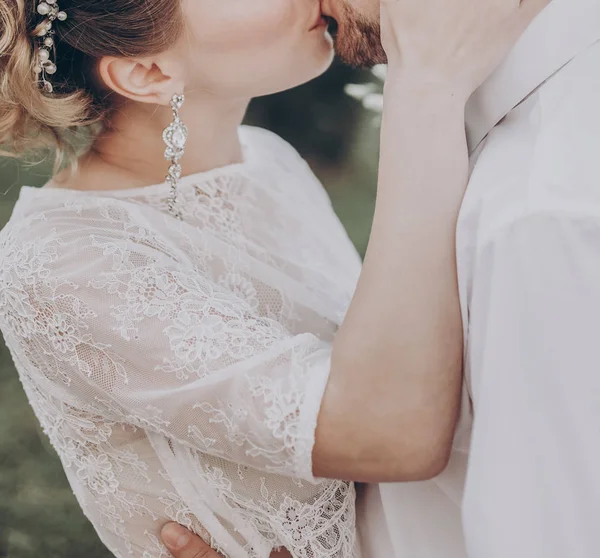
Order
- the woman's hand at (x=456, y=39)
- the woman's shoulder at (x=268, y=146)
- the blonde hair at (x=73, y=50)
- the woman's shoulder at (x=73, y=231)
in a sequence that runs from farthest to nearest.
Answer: the woman's shoulder at (x=268, y=146)
the blonde hair at (x=73, y=50)
the woman's shoulder at (x=73, y=231)
the woman's hand at (x=456, y=39)

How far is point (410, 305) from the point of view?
0.99m

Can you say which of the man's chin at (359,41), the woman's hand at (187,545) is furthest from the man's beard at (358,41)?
the woman's hand at (187,545)

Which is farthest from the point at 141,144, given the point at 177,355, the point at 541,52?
the point at 541,52

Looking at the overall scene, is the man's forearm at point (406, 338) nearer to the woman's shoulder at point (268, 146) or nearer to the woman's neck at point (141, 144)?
the woman's neck at point (141, 144)

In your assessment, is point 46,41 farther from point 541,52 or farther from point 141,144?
point 541,52

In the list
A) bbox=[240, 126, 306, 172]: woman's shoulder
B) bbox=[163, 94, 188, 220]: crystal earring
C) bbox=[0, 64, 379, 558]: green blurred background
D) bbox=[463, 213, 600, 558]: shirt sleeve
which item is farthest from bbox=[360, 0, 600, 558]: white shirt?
bbox=[0, 64, 379, 558]: green blurred background

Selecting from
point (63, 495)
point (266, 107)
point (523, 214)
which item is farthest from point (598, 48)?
point (63, 495)

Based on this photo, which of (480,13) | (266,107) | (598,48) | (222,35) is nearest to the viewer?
(598,48)

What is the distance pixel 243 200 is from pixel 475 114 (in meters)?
0.66

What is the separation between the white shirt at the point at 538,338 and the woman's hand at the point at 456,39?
0.52ft

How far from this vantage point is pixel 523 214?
33.3 inches

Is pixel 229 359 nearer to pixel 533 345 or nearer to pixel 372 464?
pixel 372 464

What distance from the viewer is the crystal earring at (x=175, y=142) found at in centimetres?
146

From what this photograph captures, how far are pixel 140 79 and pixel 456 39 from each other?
0.66 m
